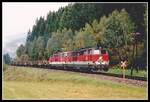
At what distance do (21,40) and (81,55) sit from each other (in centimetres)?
176

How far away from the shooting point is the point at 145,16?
40.6 feet

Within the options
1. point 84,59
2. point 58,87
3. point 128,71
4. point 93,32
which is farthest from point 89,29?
point 58,87

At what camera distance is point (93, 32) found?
12.9 metres

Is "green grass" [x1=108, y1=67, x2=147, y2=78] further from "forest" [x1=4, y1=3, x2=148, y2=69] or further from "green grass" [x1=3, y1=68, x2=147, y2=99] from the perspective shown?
"green grass" [x1=3, y1=68, x2=147, y2=99]

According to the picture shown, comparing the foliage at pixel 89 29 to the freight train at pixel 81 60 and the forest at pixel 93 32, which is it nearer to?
the forest at pixel 93 32

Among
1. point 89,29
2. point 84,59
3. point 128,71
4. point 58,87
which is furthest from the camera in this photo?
point 84,59

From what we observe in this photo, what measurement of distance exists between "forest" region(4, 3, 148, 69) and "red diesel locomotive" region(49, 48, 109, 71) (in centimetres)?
16

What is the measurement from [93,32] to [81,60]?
1.06 m

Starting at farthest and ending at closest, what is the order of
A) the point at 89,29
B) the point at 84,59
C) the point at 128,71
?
the point at 84,59
the point at 89,29
the point at 128,71

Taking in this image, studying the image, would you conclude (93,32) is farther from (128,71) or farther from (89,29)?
(128,71)

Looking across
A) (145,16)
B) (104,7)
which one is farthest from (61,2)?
(145,16)

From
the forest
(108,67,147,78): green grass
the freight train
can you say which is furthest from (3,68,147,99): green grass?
the forest

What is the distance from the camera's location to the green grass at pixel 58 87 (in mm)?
12289

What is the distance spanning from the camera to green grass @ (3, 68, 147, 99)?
40.3ft
